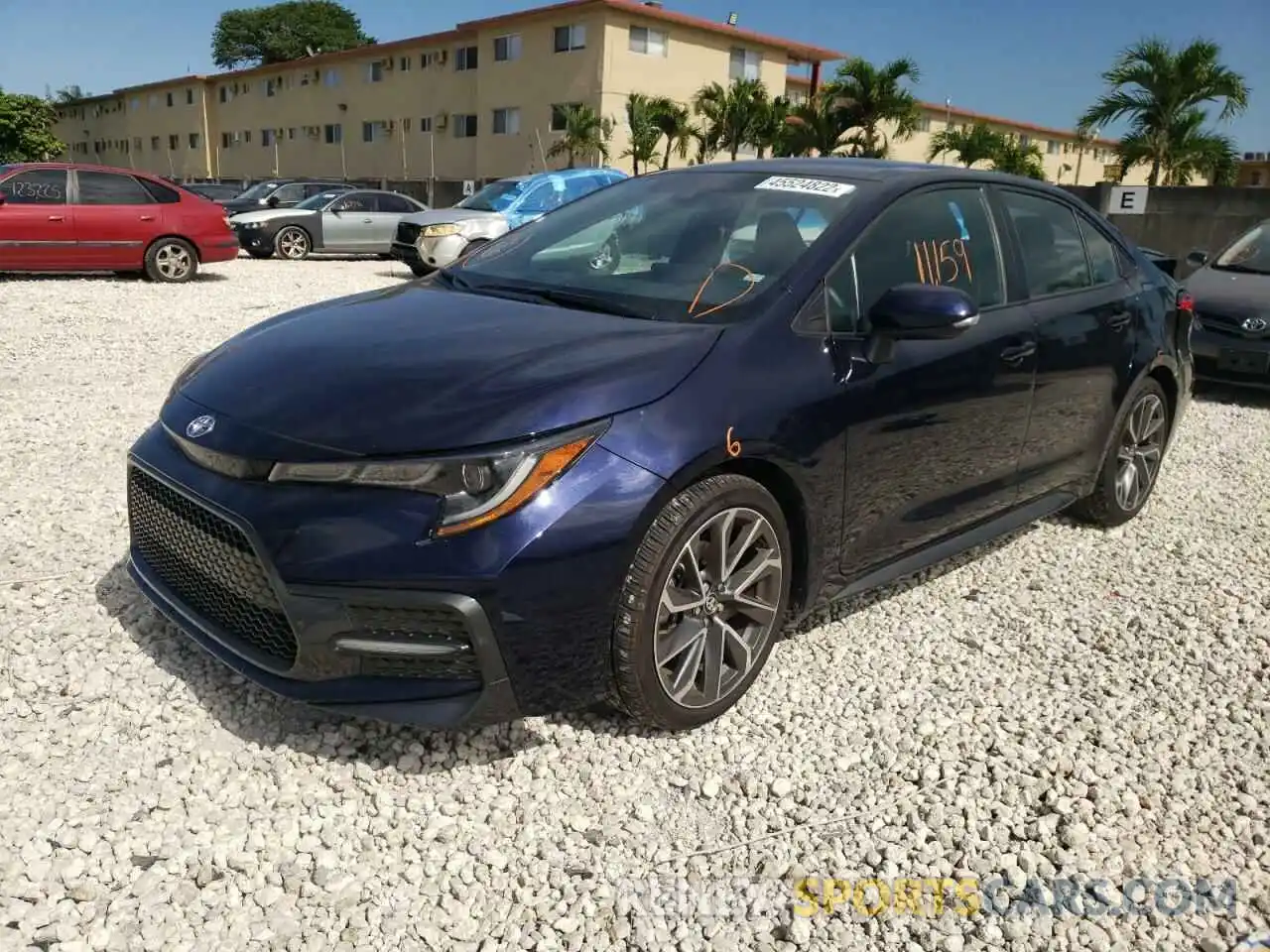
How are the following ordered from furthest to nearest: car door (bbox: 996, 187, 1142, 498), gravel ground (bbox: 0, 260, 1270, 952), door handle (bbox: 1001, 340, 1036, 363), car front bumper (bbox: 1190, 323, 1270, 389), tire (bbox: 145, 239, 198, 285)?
tire (bbox: 145, 239, 198, 285) → car front bumper (bbox: 1190, 323, 1270, 389) → car door (bbox: 996, 187, 1142, 498) → door handle (bbox: 1001, 340, 1036, 363) → gravel ground (bbox: 0, 260, 1270, 952)

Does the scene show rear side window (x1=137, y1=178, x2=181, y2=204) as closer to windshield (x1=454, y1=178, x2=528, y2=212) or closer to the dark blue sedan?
windshield (x1=454, y1=178, x2=528, y2=212)

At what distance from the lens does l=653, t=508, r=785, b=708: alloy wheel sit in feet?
8.93

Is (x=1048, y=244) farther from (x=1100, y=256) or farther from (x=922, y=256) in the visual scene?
(x=922, y=256)

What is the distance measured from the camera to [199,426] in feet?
8.95

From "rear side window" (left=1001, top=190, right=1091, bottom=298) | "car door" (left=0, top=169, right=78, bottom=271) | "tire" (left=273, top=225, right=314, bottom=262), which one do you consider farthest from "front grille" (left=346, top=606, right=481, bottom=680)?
"tire" (left=273, top=225, right=314, bottom=262)

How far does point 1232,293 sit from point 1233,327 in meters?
0.43

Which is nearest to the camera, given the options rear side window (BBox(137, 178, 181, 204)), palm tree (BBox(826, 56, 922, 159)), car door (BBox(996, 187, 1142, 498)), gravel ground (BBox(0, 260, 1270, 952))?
gravel ground (BBox(0, 260, 1270, 952))

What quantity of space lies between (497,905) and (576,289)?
1.89 meters

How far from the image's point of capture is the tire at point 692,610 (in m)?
2.57

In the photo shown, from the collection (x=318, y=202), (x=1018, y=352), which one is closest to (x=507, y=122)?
(x=318, y=202)

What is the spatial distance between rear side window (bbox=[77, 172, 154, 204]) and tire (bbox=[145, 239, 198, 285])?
1.89ft

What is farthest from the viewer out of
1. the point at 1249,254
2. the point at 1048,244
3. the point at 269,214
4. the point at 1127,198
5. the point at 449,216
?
the point at 269,214

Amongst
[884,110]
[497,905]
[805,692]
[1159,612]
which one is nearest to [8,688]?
[497,905]

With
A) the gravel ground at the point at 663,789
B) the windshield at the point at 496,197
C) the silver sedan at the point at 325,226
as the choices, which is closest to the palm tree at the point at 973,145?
the silver sedan at the point at 325,226
